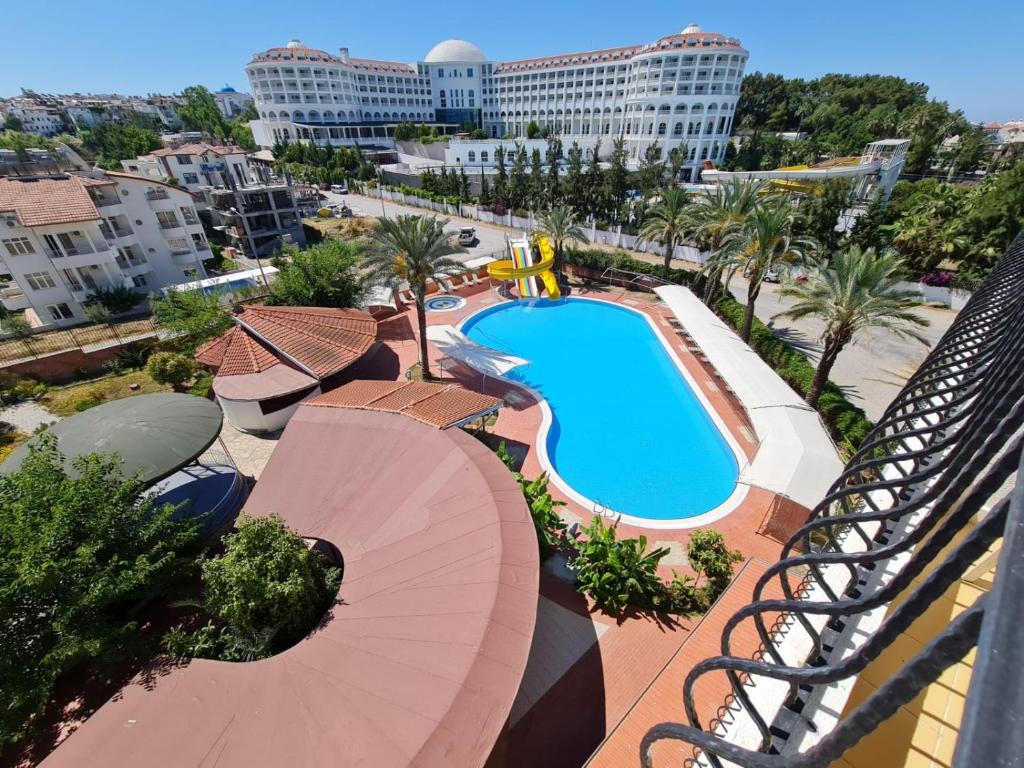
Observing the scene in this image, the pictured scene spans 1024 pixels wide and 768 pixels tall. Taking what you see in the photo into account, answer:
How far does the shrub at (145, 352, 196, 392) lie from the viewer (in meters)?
23.5

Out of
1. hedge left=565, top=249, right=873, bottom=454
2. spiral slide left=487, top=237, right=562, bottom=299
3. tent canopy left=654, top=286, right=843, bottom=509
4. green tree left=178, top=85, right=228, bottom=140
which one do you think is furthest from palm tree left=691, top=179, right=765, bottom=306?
green tree left=178, top=85, right=228, bottom=140

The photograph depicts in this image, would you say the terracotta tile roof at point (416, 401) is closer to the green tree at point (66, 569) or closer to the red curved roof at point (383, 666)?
the red curved roof at point (383, 666)

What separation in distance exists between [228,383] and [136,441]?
7.50 m

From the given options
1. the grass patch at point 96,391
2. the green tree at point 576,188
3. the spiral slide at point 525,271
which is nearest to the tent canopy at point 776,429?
the spiral slide at point 525,271

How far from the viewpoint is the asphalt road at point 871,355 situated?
78.0ft

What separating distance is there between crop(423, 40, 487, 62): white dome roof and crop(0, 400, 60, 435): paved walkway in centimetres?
12577

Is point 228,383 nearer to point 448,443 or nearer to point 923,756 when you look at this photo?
point 448,443

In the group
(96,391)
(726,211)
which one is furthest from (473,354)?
(96,391)

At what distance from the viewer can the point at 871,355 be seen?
27.7 metres

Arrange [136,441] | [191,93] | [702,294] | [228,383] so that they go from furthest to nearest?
1. [191,93]
2. [702,294]
3. [228,383]
4. [136,441]

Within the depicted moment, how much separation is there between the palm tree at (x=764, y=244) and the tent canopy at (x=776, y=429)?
375cm

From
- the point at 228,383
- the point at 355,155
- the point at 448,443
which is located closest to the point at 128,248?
the point at 228,383

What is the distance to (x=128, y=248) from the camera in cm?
3759

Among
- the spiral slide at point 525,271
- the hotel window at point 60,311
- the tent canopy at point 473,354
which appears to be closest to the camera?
the tent canopy at point 473,354
